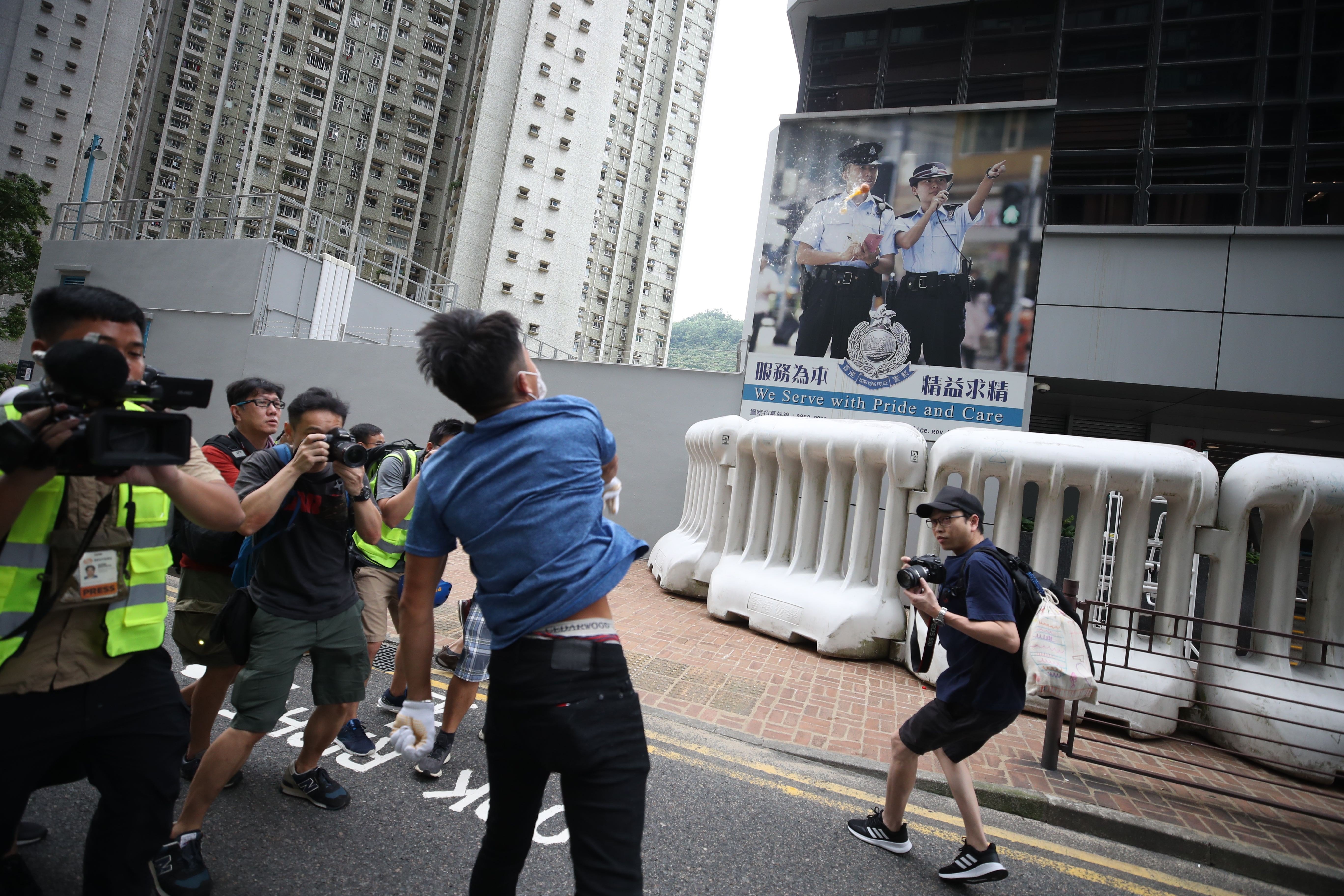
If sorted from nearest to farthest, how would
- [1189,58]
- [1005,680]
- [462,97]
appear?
1. [1005,680]
2. [1189,58]
3. [462,97]

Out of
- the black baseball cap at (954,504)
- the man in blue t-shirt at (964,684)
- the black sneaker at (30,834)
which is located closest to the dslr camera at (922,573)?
the man in blue t-shirt at (964,684)

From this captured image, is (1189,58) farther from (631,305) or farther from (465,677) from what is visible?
(631,305)

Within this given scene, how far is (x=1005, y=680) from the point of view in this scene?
129 inches

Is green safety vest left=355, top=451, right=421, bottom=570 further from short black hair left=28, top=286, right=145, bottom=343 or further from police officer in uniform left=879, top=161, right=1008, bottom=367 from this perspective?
police officer in uniform left=879, top=161, right=1008, bottom=367

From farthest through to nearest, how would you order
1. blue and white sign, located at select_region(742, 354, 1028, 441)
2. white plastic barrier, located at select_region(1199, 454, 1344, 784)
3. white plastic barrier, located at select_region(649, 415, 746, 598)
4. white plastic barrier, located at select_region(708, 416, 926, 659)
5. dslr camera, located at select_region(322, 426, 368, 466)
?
blue and white sign, located at select_region(742, 354, 1028, 441), white plastic barrier, located at select_region(649, 415, 746, 598), white plastic barrier, located at select_region(708, 416, 926, 659), white plastic barrier, located at select_region(1199, 454, 1344, 784), dslr camera, located at select_region(322, 426, 368, 466)

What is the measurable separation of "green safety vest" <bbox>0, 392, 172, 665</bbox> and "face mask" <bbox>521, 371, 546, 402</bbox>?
3.51ft

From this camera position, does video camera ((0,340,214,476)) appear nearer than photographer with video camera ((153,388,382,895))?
Yes

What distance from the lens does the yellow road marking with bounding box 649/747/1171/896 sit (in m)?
3.50

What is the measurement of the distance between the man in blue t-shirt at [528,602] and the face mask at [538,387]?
0.02m

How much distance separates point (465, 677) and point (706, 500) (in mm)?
Answer: 6716

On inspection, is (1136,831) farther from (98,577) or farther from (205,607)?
(205,607)

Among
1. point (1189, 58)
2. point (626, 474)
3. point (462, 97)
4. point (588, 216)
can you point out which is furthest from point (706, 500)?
point (462, 97)

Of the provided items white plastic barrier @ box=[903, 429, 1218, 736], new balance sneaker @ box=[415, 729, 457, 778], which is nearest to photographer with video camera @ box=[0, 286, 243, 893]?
new balance sneaker @ box=[415, 729, 457, 778]

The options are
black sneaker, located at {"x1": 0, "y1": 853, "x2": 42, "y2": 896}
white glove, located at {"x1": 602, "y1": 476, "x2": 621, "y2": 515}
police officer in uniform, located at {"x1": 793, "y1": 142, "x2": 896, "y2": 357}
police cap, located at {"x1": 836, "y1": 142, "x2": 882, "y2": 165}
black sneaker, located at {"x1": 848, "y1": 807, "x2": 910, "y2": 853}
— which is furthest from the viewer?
police cap, located at {"x1": 836, "y1": 142, "x2": 882, "y2": 165}
